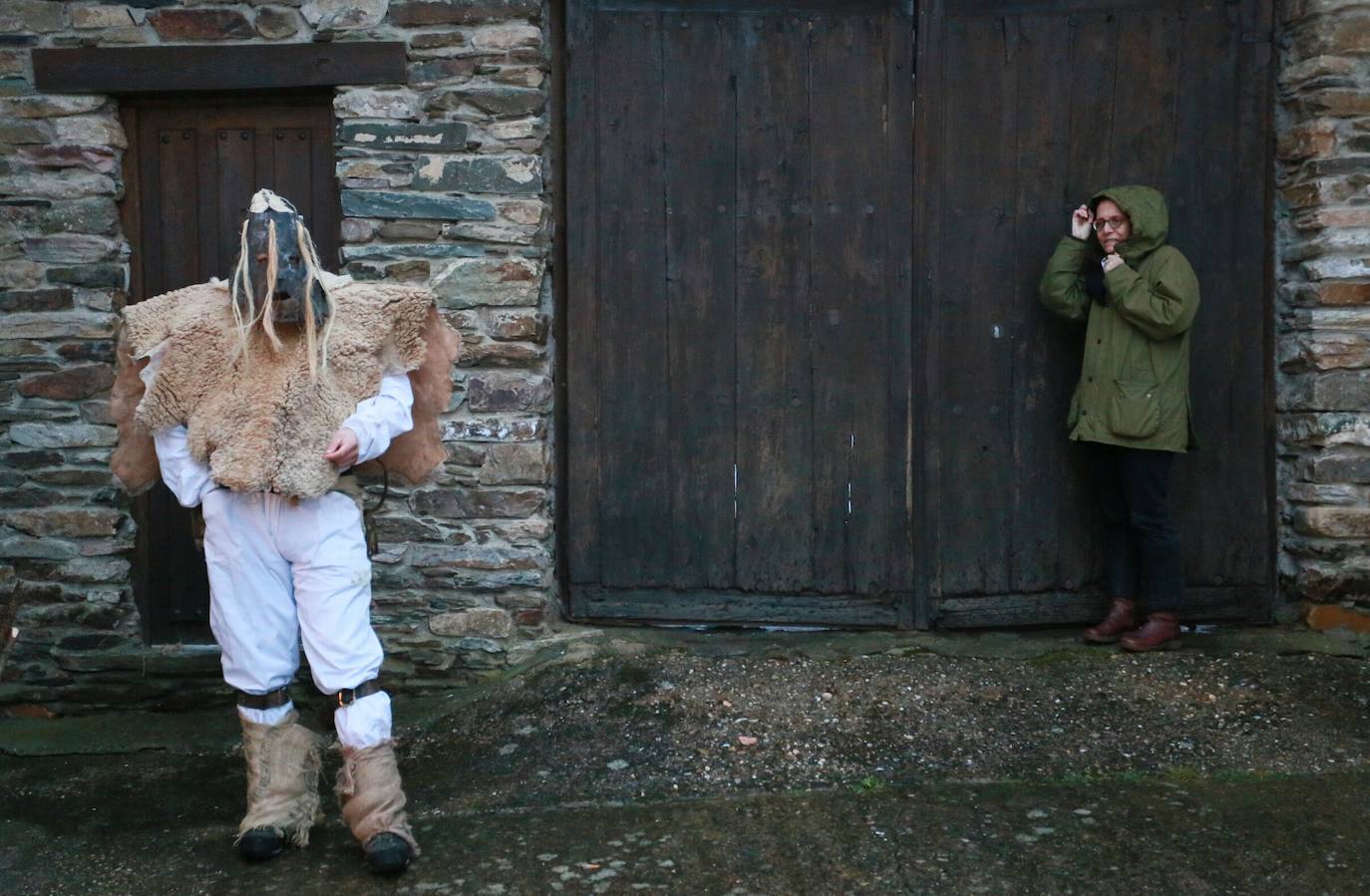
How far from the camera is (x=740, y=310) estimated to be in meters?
5.41

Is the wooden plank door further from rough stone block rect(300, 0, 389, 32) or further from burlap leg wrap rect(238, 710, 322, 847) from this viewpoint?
burlap leg wrap rect(238, 710, 322, 847)

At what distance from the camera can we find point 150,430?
3.89 m

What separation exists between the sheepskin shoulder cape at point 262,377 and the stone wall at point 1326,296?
3228 mm

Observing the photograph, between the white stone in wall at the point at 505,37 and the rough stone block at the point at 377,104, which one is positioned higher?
the white stone in wall at the point at 505,37

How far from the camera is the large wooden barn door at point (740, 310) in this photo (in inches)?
210

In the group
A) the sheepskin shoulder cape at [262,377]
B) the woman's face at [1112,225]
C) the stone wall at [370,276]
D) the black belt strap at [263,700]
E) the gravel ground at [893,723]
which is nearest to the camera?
the sheepskin shoulder cape at [262,377]

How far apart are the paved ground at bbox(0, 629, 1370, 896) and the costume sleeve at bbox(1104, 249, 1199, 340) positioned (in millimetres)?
1174

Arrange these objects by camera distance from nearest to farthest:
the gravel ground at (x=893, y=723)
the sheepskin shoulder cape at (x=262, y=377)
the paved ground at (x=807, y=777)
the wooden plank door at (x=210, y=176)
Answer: the sheepskin shoulder cape at (x=262, y=377), the paved ground at (x=807, y=777), the gravel ground at (x=893, y=723), the wooden plank door at (x=210, y=176)

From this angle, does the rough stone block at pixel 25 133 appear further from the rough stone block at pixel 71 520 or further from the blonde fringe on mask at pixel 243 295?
the blonde fringe on mask at pixel 243 295

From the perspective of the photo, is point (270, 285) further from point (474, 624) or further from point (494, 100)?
point (474, 624)

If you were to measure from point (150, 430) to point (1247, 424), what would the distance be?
385cm

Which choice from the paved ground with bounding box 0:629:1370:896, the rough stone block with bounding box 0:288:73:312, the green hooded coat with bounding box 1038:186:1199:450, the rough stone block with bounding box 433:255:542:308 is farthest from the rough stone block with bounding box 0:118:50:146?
the green hooded coat with bounding box 1038:186:1199:450

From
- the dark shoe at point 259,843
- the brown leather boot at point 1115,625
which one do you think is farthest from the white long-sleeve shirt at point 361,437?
the brown leather boot at point 1115,625

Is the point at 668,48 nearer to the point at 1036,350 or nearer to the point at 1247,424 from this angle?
the point at 1036,350
